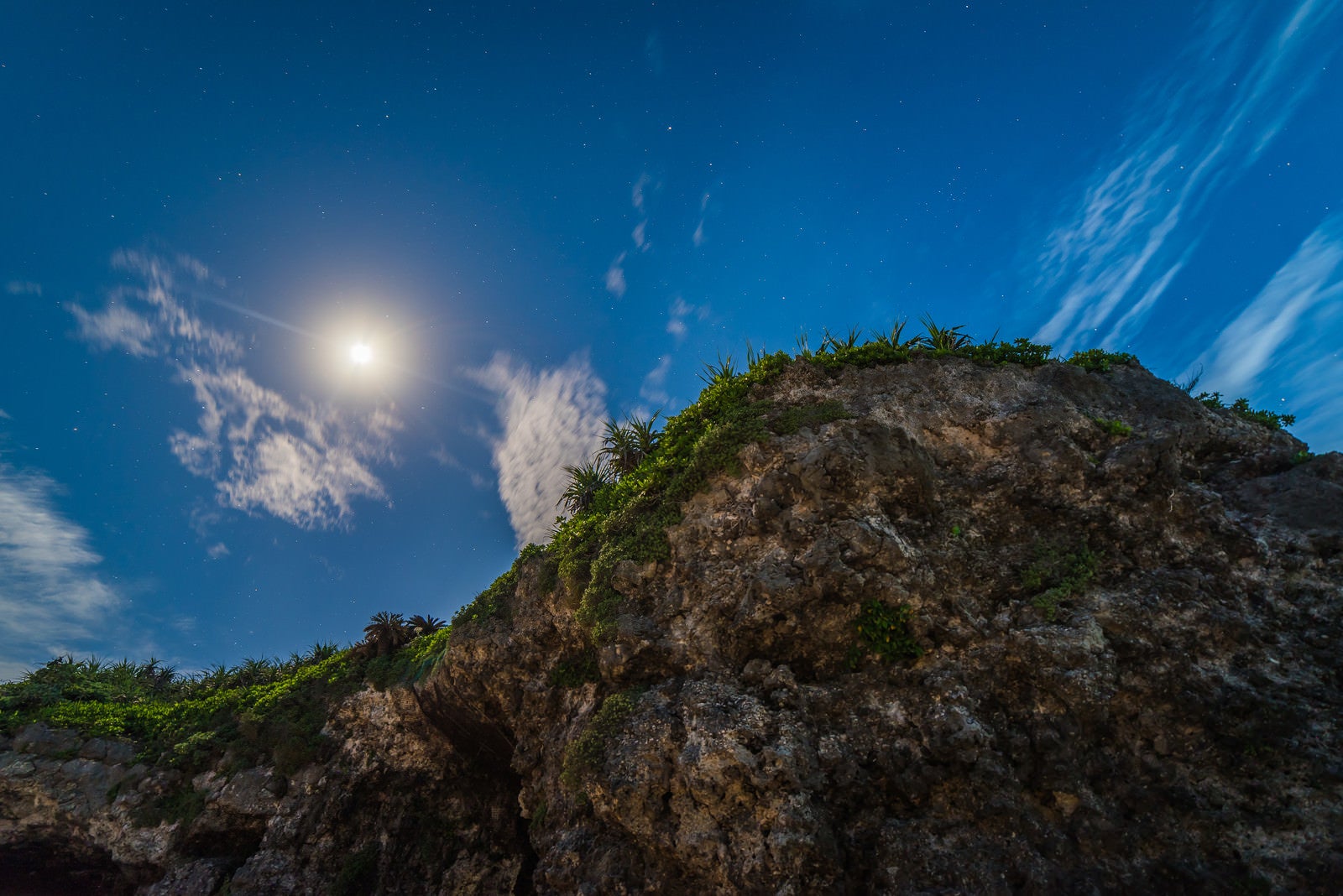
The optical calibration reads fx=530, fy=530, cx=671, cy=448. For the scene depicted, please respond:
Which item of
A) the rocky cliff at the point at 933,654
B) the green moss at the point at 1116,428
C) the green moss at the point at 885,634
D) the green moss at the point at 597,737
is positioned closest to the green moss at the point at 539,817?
the rocky cliff at the point at 933,654

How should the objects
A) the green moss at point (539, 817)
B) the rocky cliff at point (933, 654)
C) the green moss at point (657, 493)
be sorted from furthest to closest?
the green moss at point (657, 493), the green moss at point (539, 817), the rocky cliff at point (933, 654)

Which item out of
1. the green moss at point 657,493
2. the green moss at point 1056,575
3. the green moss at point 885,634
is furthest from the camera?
the green moss at point 657,493

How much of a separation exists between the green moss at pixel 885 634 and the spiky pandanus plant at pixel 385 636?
15.7 metres

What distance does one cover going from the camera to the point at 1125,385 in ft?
39.1

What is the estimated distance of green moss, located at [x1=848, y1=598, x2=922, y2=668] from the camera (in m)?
8.66

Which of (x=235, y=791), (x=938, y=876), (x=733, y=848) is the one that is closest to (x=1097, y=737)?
(x=938, y=876)

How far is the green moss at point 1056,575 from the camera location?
8938 millimetres

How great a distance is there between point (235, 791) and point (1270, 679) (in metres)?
23.4

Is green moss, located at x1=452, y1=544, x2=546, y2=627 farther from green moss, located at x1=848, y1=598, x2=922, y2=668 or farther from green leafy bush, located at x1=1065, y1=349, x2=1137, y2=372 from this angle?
green leafy bush, located at x1=1065, y1=349, x2=1137, y2=372

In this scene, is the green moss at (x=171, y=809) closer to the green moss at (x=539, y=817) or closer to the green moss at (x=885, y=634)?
the green moss at (x=539, y=817)

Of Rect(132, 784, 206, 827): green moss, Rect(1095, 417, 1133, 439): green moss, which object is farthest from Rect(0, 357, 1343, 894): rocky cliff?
Rect(132, 784, 206, 827): green moss

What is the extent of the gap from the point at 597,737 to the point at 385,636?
1247 cm

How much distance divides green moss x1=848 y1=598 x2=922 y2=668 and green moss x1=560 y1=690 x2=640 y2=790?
3.90 m

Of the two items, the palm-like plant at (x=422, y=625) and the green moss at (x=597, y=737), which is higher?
the palm-like plant at (x=422, y=625)
